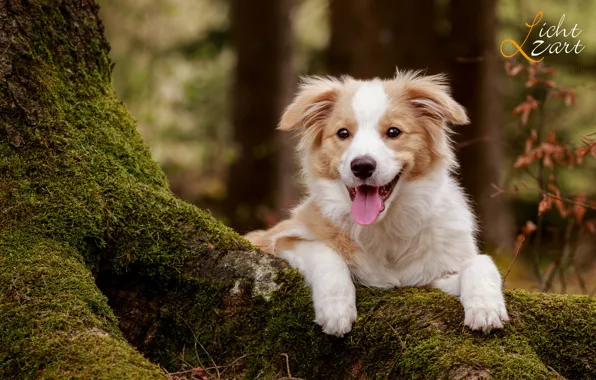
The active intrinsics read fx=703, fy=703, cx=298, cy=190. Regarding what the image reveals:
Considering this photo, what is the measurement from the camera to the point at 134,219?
3.89 metres

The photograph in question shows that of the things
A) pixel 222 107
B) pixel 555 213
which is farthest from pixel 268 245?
pixel 222 107

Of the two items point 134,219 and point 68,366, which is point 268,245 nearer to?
point 134,219

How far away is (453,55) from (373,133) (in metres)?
7.36

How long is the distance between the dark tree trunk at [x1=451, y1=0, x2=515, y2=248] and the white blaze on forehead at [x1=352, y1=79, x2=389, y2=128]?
21.9 feet

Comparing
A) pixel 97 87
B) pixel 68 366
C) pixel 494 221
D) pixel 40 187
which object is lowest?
pixel 68 366

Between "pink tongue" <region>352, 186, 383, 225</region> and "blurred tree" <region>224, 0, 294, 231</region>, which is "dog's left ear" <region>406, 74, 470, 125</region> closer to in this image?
"pink tongue" <region>352, 186, 383, 225</region>

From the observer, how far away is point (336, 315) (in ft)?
11.3

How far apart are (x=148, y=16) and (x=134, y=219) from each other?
1610 centimetres

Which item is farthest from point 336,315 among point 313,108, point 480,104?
point 480,104

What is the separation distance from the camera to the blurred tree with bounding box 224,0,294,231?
42.2ft

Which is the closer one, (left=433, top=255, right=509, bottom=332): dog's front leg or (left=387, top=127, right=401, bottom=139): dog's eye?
(left=433, top=255, right=509, bottom=332): dog's front leg

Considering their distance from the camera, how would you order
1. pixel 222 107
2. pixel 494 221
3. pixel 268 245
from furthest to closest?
pixel 222 107, pixel 494 221, pixel 268 245

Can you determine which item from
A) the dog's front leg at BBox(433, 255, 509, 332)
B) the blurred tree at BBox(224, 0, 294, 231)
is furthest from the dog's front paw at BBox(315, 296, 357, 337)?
the blurred tree at BBox(224, 0, 294, 231)

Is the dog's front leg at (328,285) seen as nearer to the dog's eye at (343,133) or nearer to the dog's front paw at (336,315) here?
the dog's front paw at (336,315)
